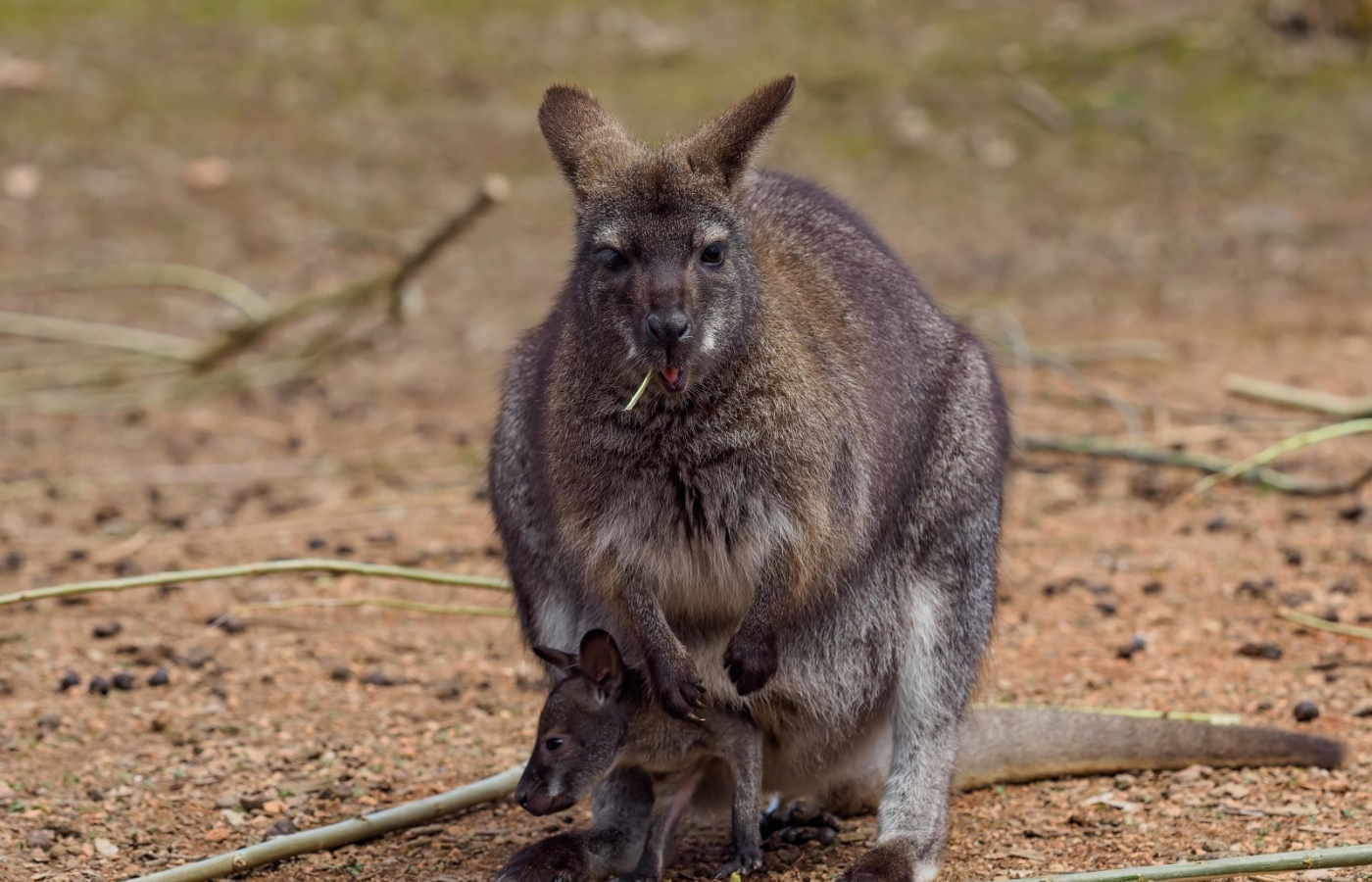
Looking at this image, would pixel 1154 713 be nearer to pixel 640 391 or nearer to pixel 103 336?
pixel 640 391

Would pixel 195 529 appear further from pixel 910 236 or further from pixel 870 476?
pixel 910 236

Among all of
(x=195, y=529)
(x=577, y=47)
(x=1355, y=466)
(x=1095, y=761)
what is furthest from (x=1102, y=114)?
(x=1095, y=761)

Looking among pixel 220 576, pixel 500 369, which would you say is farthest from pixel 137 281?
pixel 220 576

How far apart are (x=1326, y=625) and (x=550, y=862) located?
263 centimetres

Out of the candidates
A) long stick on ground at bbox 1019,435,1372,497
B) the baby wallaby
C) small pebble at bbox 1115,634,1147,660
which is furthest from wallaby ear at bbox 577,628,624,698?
long stick on ground at bbox 1019,435,1372,497

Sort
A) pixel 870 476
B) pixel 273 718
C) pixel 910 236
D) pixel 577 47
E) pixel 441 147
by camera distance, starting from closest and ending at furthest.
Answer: pixel 870 476 < pixel 273 718 < pixel 910 236 < pixel 441 147 < pixel 577 47

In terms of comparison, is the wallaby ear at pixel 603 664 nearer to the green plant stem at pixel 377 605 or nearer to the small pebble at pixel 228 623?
the green plant stem at pixel 377 605

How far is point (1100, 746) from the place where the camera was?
4.21m

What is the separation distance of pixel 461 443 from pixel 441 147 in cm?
458

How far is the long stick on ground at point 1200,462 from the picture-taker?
638 centimetres

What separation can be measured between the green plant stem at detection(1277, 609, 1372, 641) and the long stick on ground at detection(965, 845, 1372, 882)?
1801 millimetres

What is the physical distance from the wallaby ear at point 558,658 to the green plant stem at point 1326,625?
2.50 meters

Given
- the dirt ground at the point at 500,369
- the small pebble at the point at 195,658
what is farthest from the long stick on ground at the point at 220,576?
the small pebble at the point at 195,658

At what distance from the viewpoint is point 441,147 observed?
457 inches
